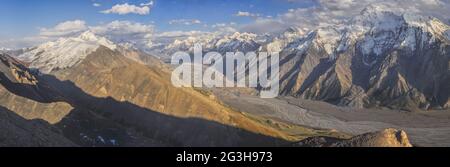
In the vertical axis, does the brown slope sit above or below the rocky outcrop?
below

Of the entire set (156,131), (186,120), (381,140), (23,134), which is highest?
(381,140)

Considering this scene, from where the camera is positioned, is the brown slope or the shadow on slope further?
the brown slope

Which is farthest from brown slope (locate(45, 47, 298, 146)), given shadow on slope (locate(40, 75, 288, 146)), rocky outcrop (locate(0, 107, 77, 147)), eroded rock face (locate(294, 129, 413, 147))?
eroded rock face (locate(294, 129, 413, 147))

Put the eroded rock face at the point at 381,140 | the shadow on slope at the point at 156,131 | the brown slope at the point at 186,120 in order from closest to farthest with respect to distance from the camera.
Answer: the eroded rock face at the point at 381,140, the shadow on slope at the point at 156,131, the brown slope at the point at 186,120

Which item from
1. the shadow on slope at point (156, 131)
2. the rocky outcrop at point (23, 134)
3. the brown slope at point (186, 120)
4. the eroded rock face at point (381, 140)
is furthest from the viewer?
the brown slope at point (186, 120)

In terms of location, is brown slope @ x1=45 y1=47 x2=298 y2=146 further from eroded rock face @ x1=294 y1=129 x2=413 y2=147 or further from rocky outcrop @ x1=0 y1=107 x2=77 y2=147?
eroded rock face @ x1=294 y1=129 x2=413 y2=147

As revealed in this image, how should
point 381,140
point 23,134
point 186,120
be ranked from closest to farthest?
point 381,140 < point 23,134 < point 186,120

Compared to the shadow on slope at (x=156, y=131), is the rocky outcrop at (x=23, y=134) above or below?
above

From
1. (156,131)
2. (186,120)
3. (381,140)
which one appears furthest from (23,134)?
(186,120)

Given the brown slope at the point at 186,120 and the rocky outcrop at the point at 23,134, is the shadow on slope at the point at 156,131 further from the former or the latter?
the rocky outcrop at the point at 23,134

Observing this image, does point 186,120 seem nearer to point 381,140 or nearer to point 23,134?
point 23,134

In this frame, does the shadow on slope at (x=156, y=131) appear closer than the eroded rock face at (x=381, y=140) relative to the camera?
No

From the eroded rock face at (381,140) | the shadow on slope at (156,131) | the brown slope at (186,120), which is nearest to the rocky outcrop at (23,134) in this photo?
the shadow on slope at (156,131)
